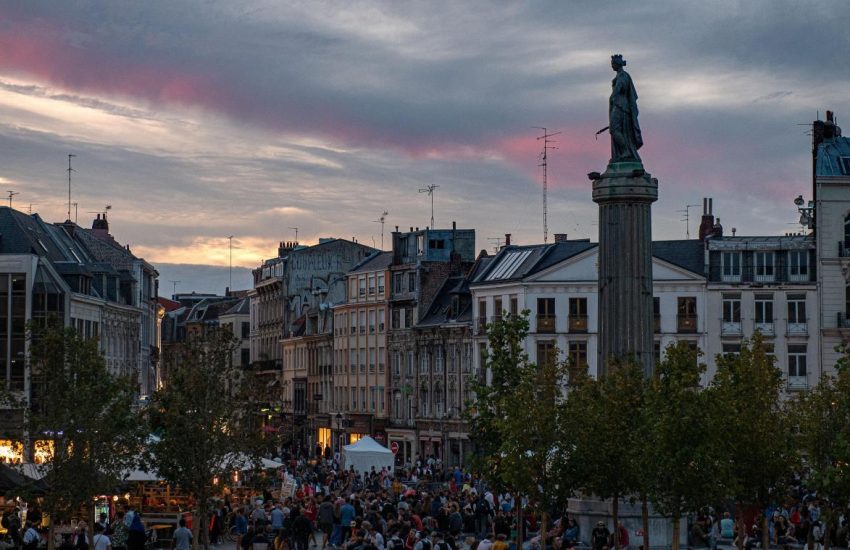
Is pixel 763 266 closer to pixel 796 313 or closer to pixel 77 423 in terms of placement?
pixel 796 313

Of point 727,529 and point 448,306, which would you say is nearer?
point 727,529

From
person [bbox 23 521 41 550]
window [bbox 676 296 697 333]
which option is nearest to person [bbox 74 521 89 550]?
→ person [bbox 23 521 41 550]

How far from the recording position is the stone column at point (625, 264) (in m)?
41.6

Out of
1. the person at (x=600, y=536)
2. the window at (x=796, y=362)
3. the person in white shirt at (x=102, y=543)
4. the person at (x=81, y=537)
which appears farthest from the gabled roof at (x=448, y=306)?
the person in white shirt at (x=102, y=543)

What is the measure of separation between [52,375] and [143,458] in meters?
2.89

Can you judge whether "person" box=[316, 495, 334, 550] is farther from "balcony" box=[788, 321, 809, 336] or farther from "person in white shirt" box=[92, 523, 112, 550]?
"balcony" box=[788, 321, 809, 336]

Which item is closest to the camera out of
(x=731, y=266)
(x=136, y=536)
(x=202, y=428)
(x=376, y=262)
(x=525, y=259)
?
(x=202, y=428)

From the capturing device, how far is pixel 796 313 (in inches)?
3290

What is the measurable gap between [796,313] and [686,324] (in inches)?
214

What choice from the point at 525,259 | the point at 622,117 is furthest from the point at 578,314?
the point at 622,117

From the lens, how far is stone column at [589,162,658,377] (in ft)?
136

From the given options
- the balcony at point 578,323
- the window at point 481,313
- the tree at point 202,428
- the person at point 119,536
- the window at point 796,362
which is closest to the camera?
the tree at point 202,428

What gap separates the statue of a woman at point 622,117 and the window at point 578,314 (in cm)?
4463

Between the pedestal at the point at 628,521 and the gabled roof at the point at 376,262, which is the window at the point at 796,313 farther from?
the pedestal at the point at 628,521
